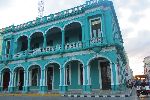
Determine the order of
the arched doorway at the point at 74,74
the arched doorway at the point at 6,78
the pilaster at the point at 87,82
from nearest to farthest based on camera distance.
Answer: the pilaster at the point at 87,82, the arched doorway at the point at 74,74, the arched doorway at the point at 6,78

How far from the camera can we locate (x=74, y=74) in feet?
76.6

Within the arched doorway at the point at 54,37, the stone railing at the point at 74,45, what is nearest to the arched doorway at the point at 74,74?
the stone railing at the point at 74,45

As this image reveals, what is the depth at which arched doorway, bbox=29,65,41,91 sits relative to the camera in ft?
84.0

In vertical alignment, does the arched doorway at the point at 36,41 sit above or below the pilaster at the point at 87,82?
above

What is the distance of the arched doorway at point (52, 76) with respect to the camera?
80.9 ft

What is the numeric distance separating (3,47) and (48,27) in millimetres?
8328

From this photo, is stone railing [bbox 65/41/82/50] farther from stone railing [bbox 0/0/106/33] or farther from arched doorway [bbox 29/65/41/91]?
arched doorway [bbox 29/65/41/91]

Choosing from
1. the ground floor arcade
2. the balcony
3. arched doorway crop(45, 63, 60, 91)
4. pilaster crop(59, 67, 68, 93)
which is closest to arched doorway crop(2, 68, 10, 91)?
the ground floor arcade

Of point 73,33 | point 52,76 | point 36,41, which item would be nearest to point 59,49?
point 73,33

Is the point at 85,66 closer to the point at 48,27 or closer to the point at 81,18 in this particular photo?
the point at 81,18

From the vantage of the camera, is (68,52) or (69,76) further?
(69,76)

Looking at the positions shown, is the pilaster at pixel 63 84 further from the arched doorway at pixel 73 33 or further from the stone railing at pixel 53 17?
the stone railing at pixel 53 17

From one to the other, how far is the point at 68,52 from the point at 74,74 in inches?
120

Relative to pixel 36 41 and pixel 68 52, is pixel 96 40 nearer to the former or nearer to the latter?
pixel 68 52
